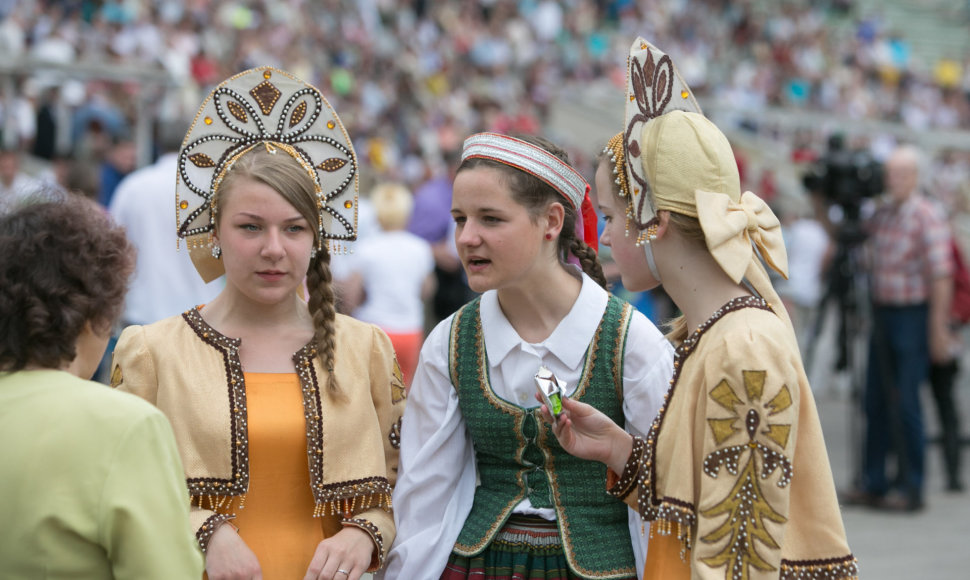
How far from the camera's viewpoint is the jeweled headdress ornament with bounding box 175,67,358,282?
2.89 meters

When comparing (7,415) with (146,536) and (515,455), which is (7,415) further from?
(515,455)

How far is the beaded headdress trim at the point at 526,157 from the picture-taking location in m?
2.80

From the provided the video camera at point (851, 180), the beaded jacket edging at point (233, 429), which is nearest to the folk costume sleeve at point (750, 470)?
the beaded jacket edging at point (233, 429)

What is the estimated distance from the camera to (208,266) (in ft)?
9.75

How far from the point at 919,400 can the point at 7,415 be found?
605 centimetres

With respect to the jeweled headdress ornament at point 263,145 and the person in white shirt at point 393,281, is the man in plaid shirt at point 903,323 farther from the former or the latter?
the jeweled headdress ornament at point 263,145

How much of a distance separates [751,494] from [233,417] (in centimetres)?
120

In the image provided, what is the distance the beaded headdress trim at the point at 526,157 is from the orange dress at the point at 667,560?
2.97ft

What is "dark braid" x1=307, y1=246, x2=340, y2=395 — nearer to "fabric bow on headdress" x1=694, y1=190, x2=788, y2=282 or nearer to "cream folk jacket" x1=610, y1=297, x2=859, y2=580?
"cream folk jacket" x1=610, y1=297, x2=859, y2=580

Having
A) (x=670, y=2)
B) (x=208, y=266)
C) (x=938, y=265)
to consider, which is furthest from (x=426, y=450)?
(x=670, y=2)

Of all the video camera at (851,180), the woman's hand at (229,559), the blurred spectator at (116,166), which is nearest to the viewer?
the woman's hand at (229,559)

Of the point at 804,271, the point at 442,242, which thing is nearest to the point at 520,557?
the point at 442,242

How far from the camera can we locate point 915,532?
6355 mm

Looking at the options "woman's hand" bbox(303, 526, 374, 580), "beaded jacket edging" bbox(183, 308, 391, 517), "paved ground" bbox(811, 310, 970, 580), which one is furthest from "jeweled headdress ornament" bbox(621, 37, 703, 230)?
"paved ground" bbox(811, 310, 970, 580)
